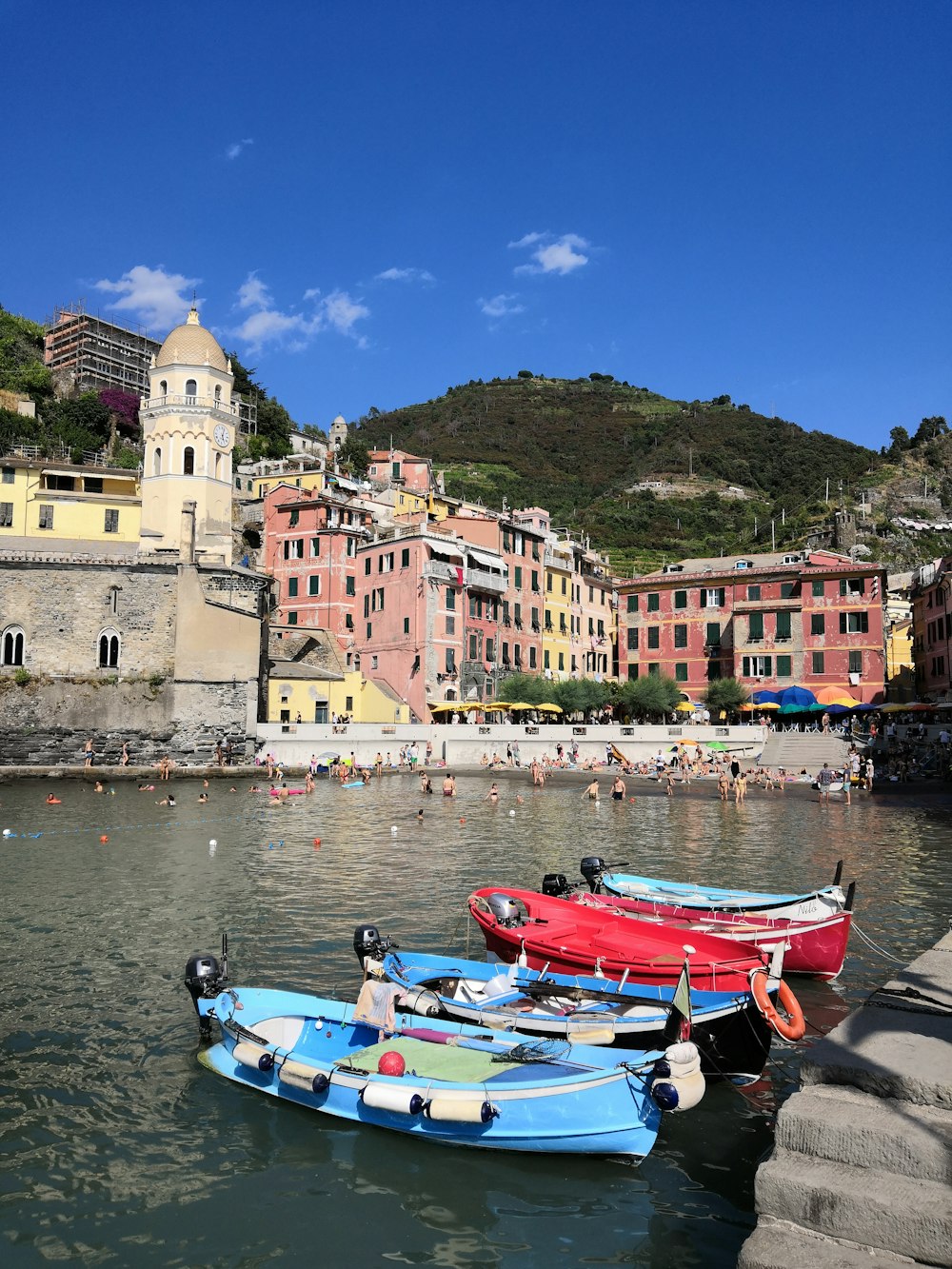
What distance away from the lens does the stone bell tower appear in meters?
57.2

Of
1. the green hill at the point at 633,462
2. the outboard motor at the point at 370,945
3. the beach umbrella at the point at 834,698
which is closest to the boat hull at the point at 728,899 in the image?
the outboard motor at the point at 370,945

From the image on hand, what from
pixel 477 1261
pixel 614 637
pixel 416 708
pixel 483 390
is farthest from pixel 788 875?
pixel 483 390

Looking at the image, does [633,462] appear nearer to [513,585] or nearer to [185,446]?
[513,585]

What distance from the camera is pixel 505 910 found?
15.2 meters

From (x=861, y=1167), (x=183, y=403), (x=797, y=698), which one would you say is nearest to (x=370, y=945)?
(x=861, y=1167)

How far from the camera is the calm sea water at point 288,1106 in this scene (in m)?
7.84

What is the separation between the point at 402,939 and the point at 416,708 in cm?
4181

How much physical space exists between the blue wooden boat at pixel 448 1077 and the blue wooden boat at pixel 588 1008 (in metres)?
0.50

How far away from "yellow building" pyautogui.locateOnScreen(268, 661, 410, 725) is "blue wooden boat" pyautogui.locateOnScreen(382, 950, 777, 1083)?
137 ft

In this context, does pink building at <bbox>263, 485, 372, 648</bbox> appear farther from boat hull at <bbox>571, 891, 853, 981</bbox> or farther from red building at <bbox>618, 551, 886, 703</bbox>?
boat hull at <bbox>571, 891, 853, 981</bbox>

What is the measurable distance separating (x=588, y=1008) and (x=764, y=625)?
50.9 m

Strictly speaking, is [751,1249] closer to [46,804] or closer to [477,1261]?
[477,1261]

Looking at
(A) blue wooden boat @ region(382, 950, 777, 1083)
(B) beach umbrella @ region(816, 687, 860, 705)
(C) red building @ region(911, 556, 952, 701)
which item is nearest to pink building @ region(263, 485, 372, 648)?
(B) beach umbrella @ region(816, 687, 860, 705)

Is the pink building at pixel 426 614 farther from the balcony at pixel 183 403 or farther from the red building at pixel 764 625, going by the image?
the balcony at pixel 183 403
